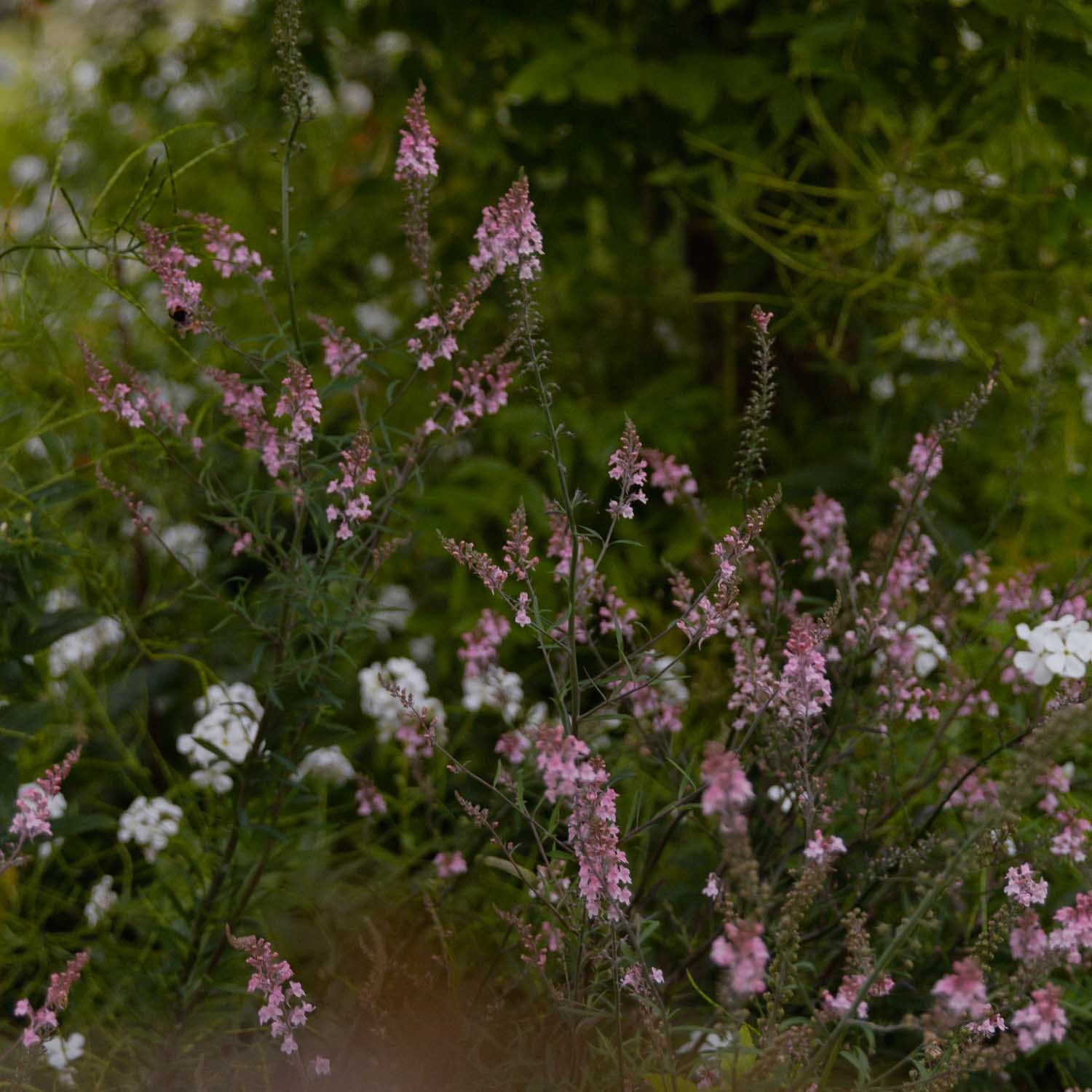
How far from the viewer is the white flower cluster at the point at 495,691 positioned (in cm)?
199

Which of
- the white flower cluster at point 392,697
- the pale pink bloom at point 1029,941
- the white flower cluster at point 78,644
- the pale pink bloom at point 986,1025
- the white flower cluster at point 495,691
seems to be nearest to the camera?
the pale pink bloom at point 1029,941

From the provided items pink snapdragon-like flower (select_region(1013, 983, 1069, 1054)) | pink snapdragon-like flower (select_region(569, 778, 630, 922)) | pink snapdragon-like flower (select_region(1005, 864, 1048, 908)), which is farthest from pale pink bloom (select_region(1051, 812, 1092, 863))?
pink snapdragon-like flower (select_region(569, 778, 630, 922))

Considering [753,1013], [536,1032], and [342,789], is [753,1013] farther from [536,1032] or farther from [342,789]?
[342,789]

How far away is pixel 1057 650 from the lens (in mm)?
→ 1720

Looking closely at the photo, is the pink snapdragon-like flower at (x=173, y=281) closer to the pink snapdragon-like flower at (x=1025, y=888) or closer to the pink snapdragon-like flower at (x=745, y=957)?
the pink snapdragon-like flower at (x=745, y=957)

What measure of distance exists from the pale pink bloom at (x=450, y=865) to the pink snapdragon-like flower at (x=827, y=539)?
0.70 m

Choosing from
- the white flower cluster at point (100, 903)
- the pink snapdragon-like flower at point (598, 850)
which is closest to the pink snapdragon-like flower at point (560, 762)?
the pink snapdragon-like flower at point (598, 850)

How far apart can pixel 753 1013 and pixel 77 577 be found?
5.41 feet

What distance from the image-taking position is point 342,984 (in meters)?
2.05

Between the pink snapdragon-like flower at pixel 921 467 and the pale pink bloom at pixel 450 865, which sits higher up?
the pink snapdragon-like flower at pixel 921 467

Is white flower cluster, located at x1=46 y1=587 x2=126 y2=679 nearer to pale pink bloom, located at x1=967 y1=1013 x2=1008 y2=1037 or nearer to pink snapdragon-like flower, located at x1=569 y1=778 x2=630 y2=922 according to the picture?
→ pink snapdragon-like flower, located at x1=569 y1=778 x2=630 y2=922

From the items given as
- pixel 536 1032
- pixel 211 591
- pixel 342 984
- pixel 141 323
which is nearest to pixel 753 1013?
pixel 536 1032

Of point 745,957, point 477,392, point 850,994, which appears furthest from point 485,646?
point 745,957

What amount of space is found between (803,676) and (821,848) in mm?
219
